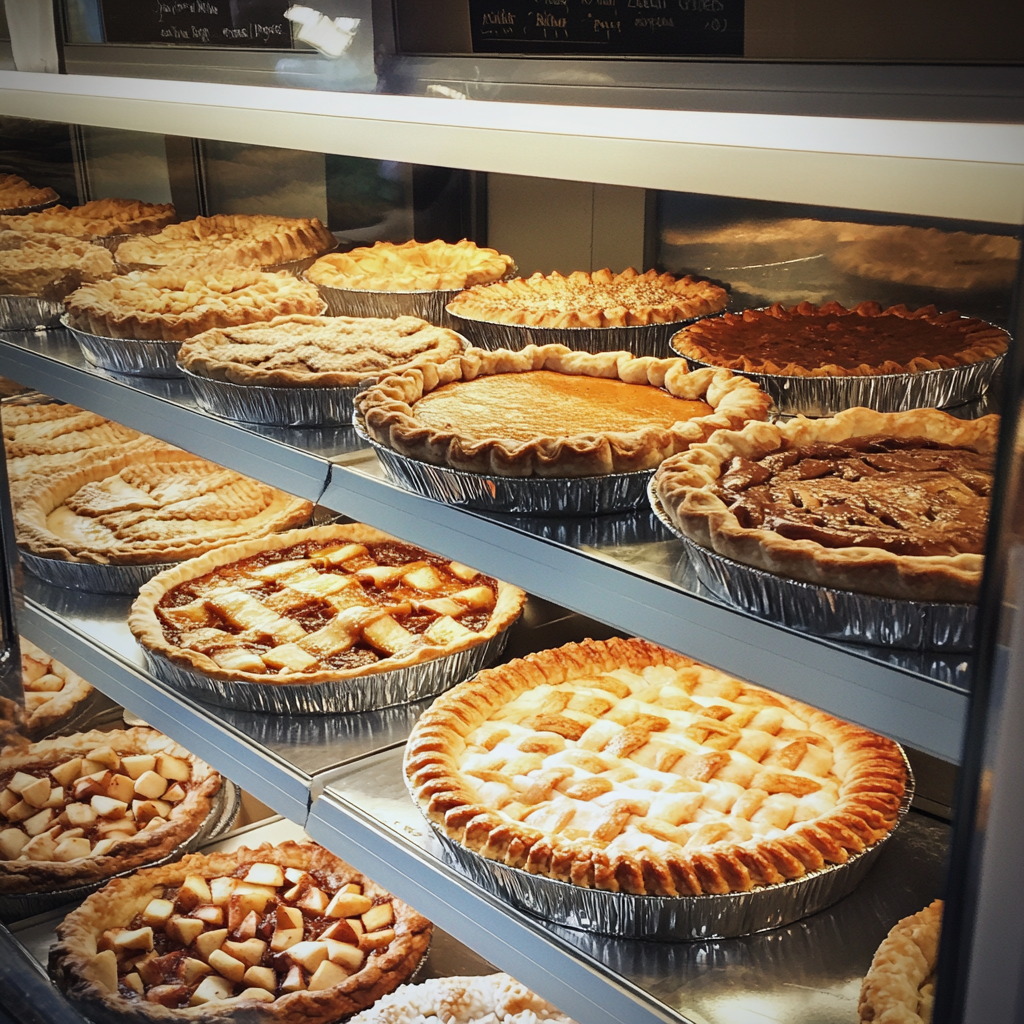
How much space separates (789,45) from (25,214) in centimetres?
315

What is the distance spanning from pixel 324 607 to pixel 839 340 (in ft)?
3.68

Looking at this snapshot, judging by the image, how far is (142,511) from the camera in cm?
279

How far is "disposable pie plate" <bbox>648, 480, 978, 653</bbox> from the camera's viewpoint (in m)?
1.08

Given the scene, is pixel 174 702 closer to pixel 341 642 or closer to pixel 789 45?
pixel 341 642

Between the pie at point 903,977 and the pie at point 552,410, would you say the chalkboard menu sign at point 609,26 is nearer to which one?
the pie at point 552,410

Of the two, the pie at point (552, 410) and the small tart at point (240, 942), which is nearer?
the pie at point (552, 410)

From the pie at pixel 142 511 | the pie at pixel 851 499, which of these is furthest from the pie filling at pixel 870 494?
the pie at pixel 142 511

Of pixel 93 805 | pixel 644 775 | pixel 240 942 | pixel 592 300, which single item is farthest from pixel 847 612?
pixel 93 805

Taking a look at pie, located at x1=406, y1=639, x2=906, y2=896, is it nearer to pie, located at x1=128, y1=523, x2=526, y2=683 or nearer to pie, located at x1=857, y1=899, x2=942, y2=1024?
pie, located at x1=857, y1=899, x2=942, y2=1024

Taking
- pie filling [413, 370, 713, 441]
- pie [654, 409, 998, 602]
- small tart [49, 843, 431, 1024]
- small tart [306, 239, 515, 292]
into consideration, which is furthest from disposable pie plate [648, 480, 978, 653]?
small tart [306, 239, 515, 292]

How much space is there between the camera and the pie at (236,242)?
3.04m

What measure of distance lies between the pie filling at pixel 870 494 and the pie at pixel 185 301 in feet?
4.58

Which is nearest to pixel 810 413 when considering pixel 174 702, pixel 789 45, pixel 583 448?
pixel 583 448

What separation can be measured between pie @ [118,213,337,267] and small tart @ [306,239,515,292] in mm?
185
